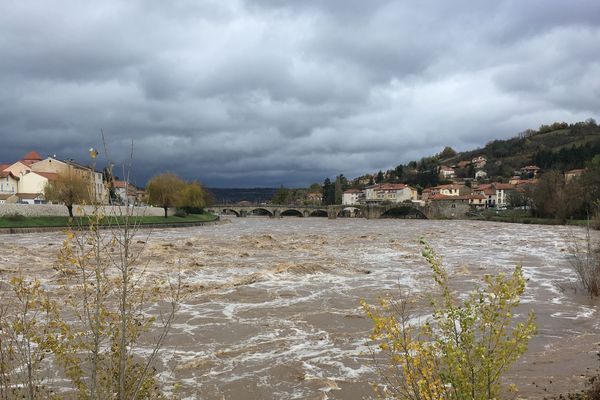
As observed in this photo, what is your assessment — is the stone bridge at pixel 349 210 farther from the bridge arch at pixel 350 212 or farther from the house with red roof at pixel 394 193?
the house with red roof at pixel 394 193

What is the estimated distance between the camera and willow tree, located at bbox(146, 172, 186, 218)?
271 ft

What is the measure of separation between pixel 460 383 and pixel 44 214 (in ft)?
222

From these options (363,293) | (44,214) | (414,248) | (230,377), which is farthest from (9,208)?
(230,377)

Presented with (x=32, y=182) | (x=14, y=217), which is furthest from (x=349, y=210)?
(x=14, y=217)

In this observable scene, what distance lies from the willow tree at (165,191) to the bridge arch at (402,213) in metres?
64.1

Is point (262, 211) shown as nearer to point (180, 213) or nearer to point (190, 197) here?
point (180, 213)

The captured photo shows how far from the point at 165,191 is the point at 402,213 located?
239ft

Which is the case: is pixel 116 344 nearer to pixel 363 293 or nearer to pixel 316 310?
pixel 316 310

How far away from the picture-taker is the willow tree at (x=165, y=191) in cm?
8275

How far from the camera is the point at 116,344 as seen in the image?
16.5 feet

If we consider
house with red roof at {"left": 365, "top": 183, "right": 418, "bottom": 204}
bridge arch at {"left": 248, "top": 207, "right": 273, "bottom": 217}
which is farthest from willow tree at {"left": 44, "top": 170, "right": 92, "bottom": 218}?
house with red roof at {"left": 365, "top": 183, "right": 418, "bottom": 204}

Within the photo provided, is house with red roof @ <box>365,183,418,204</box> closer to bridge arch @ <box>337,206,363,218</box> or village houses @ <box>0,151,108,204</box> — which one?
bridge arch @ <box>337,206,363,218</box>

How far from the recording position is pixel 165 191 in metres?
83.4

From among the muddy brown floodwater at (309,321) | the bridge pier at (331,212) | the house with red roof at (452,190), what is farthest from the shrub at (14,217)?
the house with red roof at (452,190)
